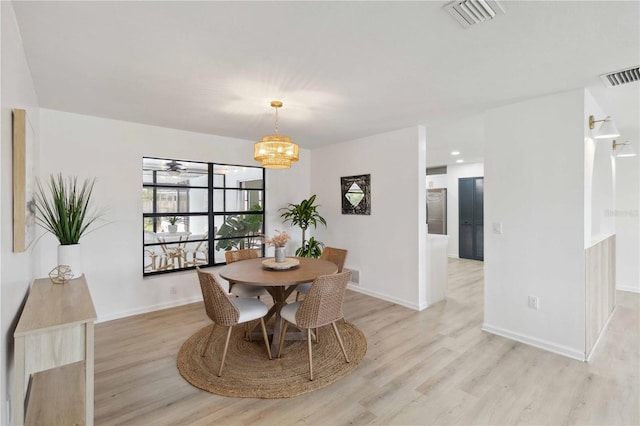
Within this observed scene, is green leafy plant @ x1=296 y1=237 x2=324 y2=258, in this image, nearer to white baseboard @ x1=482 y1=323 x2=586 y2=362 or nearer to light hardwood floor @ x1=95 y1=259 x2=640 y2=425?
light hardwood floor @ x1=95 y1=259 x2=640 y2=425

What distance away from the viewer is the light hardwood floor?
206 centimetres

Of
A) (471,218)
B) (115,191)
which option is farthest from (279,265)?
(471,218)

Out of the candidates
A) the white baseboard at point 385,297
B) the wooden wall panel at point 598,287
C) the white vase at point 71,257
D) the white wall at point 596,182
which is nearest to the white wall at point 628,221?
the white wall at point 596,182

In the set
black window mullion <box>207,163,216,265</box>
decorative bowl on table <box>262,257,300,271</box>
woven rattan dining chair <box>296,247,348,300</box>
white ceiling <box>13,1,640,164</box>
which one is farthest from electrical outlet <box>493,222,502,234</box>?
black window mullion <box>207,163,216,265</box>

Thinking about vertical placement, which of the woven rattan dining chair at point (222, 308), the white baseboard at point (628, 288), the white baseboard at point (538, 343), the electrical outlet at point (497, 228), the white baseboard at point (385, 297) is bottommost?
the white baseboard at point (538, 343)

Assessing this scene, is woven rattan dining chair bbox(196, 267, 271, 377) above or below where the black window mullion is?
below

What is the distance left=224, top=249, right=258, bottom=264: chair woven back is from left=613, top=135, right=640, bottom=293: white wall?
5629 millimetres

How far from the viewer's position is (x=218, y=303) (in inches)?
101

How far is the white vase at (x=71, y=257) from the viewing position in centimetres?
237

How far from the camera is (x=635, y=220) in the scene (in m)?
4.75

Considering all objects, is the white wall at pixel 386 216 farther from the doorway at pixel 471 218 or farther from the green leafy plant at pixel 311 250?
the doorway at pixel 471 218

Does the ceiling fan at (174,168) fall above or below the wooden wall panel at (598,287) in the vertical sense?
above

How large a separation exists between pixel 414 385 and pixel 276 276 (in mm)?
1467

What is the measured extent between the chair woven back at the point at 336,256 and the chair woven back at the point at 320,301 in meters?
1.13
